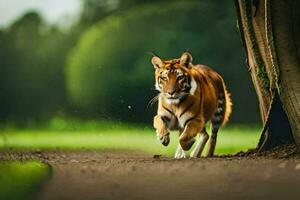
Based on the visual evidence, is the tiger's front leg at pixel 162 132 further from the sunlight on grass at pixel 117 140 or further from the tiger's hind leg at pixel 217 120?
the sunlight on grass at pixel 117 140

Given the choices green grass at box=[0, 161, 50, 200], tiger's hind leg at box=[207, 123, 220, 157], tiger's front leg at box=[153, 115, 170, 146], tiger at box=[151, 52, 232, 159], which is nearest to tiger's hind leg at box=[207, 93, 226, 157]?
tiger's hind leg at box=[207, 123, 220, 157]

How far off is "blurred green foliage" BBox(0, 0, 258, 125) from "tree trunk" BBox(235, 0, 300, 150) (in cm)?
297

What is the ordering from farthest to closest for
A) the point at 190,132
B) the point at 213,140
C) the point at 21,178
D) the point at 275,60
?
the point at 213,140 → the point at 190,132 → the point at 275,60 → the point at 21,178

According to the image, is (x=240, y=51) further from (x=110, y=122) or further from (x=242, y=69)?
(x=110, y=122)

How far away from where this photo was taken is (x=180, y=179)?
26.5 feet

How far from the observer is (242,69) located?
45.5 feet

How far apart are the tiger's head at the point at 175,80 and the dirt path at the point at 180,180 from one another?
0.82m

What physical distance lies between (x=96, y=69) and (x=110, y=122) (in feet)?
6.01

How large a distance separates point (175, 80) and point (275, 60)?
120 cm

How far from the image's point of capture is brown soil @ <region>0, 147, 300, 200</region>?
756cm


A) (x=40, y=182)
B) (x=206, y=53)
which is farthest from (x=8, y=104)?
(x=40, y=182)

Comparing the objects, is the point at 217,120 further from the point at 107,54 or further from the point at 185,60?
the point at 107,54

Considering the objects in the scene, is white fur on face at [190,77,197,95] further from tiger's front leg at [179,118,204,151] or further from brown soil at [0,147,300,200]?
brown soil at [0,147,300,200]

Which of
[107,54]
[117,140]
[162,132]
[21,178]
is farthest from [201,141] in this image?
[107,54]
